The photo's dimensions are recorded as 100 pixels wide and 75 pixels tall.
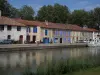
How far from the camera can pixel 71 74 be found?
18.7m

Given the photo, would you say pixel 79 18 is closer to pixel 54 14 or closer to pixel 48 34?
pixel 54 14

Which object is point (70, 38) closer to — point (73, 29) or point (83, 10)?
point (73, 29)

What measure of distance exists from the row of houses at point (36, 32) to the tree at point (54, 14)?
2029 cm

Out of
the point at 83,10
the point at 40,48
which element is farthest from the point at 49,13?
the point at 40,48

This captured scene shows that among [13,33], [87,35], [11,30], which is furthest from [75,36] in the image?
[11,30]

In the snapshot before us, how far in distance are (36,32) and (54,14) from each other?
156 feet

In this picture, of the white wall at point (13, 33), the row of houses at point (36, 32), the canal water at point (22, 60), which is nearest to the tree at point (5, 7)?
the row of houses at point (36, 32)

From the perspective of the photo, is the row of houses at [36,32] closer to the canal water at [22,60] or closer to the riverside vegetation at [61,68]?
the canal water at [22,60]

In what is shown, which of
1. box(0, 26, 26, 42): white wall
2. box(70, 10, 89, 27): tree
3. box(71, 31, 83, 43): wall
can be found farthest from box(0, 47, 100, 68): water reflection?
box(70, 10, 89, 27): tree

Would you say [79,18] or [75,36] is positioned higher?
[79,18]

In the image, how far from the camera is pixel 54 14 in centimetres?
12612

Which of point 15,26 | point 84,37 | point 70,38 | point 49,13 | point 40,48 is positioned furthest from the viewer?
point 49,13

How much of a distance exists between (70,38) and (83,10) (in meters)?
44.8

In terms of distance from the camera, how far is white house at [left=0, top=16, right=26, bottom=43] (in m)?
67.1
